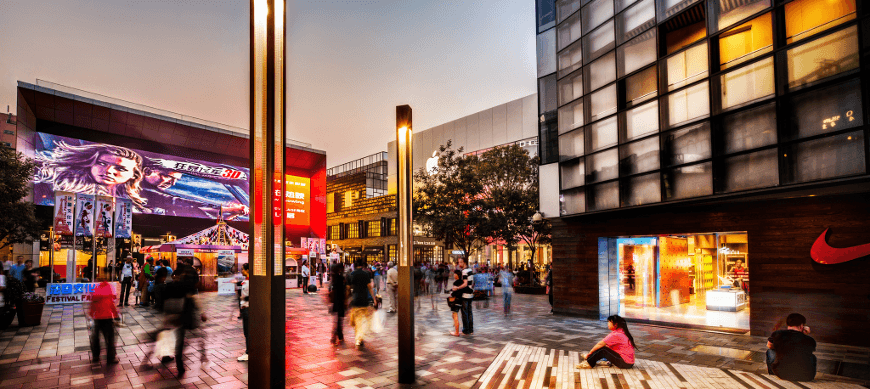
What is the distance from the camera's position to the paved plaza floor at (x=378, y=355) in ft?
22.3

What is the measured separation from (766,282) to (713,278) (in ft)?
16.5

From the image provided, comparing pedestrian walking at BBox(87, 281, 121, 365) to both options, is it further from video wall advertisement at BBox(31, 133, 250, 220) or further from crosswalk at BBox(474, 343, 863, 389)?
video wall advertisement at BBox(31, 133, 250, 220)

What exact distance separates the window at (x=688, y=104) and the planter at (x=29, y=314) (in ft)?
53.9

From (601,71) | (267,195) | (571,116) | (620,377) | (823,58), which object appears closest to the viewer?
(267,195)

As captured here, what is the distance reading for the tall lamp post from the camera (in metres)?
3.33

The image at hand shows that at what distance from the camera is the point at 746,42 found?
10.1 meters

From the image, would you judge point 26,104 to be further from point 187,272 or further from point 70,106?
point 187,272

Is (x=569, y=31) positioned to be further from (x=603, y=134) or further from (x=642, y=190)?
(x=642, y=190)

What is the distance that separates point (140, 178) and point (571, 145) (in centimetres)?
3302

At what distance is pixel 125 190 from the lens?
33594 mm

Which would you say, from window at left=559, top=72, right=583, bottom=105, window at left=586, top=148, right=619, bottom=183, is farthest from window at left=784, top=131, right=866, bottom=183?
window at left=559, top=72, right=583, bottom=105

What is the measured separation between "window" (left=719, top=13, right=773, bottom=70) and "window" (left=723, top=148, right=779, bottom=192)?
2130mm

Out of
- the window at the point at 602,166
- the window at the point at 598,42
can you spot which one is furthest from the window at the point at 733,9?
the window at the point at 602,166

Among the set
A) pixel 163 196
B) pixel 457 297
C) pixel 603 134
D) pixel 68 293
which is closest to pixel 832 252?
pixel 603 134
